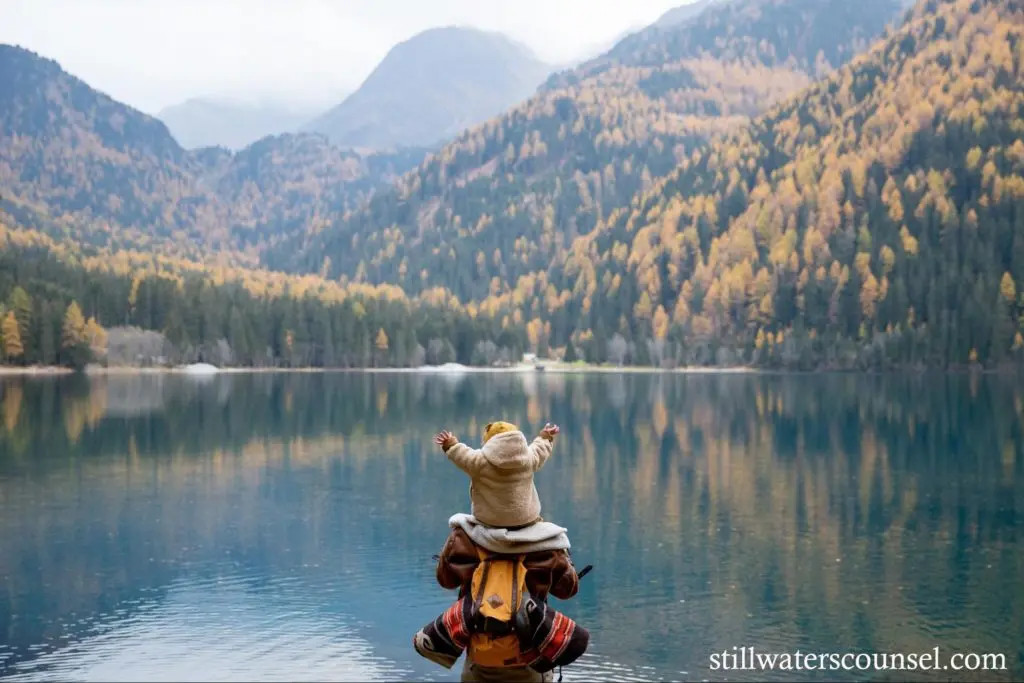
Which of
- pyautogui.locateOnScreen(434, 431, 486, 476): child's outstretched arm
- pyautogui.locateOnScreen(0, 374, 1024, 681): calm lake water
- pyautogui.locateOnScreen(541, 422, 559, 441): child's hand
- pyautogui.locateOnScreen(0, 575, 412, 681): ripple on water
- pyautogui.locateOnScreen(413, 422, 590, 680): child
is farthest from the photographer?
pyautogui.locateOnScreen(0, 374, 1024, 681): calm lake water

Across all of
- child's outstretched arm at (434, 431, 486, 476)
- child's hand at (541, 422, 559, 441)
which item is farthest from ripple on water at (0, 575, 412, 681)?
child's outstretched arm at (434, 431, 486, 476)

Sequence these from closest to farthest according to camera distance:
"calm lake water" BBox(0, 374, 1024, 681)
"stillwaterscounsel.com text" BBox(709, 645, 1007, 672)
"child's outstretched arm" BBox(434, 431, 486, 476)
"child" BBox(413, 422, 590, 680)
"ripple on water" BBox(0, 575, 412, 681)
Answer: "child's outstretched arm" BBox(434, 431, 486, 476)
"child" BBox(413, 422, 590, 680)
"ripple on water" BBox(0, 575, 412, 681)
"stillwaterscounsel.com text" BBox(709, 645, 1007, 672)
"calm lake water" BBox(0, 374, 1024, 681)

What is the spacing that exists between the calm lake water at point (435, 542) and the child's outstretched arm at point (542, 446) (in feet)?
57.3

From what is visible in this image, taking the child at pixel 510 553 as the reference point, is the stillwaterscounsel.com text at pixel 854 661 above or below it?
below

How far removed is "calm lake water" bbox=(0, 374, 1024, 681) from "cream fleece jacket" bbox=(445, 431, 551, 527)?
1745 cm

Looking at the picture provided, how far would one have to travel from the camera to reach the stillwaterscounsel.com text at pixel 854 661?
28156 mm

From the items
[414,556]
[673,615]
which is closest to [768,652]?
[673,615]

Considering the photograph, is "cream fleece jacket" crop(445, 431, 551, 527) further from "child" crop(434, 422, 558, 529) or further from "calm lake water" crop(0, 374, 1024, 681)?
"calm lake water" crop(0, 374, 1024, 681)

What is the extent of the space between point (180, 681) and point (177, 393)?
11311cm

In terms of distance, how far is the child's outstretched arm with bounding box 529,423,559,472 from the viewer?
1102 centimetres

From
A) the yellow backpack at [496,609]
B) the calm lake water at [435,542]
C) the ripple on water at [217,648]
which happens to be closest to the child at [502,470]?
the yellow backpack at [496,609]

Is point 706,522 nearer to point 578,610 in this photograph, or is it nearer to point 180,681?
point 578,610

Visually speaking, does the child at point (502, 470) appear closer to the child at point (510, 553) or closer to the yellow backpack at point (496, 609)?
the child at point (510, 553)

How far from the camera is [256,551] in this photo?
41.4 meters
